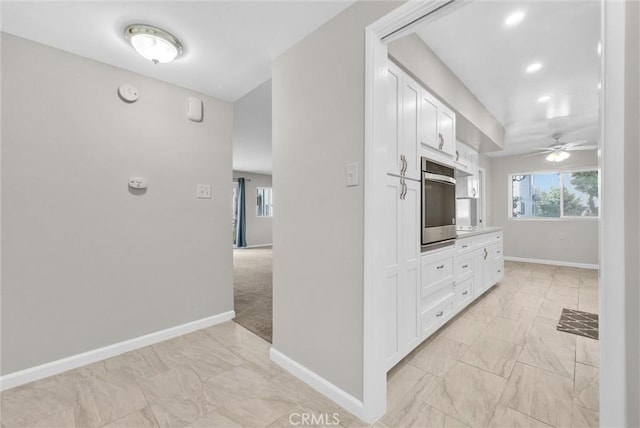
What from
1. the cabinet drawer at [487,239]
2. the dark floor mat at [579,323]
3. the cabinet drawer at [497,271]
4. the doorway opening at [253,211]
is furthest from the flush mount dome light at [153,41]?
the cabinet drawer at [497,271]

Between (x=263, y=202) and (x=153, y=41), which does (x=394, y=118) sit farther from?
(x=263, y=202)

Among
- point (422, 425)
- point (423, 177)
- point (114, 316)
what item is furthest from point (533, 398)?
point (114, 316)

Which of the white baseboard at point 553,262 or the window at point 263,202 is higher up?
the window at point 263,202

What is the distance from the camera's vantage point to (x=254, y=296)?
3.65m

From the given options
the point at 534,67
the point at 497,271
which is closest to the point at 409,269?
the point at 534,67

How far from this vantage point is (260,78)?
A: 93.4 inches

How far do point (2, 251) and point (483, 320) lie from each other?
12.7 feet

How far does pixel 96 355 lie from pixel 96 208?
1.10 metres

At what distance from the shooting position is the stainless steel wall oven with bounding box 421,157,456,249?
210 centimetres

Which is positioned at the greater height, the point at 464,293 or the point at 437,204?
the point at 437,204

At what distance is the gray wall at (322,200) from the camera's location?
4.95 feet

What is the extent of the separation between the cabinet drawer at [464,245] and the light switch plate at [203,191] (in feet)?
8.09

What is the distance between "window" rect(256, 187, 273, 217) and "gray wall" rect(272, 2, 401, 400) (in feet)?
24.4

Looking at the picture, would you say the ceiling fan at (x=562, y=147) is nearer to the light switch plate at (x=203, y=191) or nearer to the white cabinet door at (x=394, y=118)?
the white cabinet door at (x=394, y=118)
